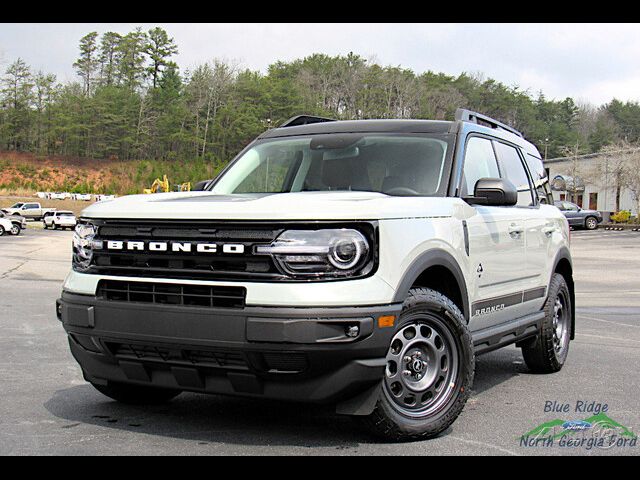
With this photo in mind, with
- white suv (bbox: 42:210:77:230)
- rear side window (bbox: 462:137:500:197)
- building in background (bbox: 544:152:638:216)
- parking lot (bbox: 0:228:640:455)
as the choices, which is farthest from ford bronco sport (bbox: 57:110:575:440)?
building in background (bbox: 544:152:638:216)

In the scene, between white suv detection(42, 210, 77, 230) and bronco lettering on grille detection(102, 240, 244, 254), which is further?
white suv detection(42, 210, 77, 230)

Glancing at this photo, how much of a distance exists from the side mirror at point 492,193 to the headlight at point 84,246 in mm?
2517

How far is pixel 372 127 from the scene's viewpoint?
612 centimetres

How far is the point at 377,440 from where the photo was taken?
4641 mm

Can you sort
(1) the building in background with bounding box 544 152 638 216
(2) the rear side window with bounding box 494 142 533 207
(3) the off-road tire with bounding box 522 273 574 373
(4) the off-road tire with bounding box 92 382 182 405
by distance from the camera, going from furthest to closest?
(1) the building in background with bounding box 544 152 638 216 → (3) the off-road tire with bounding box 522 273 574 373 → (2) the rear side window with bounding box 494 142 533 207 → (4) the off-road tire with bounding box 92 382 182 405

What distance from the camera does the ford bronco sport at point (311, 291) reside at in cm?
422

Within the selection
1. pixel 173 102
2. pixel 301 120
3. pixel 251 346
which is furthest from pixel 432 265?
pixel 173 102

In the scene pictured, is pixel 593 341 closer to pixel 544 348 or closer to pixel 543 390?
pixel 544 348

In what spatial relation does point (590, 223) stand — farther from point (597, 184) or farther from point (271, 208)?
point (271, 208)

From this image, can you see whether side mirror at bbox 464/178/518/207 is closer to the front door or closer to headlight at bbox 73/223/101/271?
the front door

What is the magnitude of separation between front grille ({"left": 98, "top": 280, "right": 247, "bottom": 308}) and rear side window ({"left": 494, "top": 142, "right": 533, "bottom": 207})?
3.20 m

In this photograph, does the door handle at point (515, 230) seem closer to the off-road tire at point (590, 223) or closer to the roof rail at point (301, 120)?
the roof rail at point (301, 120)

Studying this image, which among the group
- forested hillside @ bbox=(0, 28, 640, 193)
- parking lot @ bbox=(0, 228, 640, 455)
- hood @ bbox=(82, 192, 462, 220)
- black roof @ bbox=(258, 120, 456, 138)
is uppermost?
forested hillside @ bbox=(0, 28, 640, 193)

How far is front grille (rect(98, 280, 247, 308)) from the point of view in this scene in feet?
14.1
